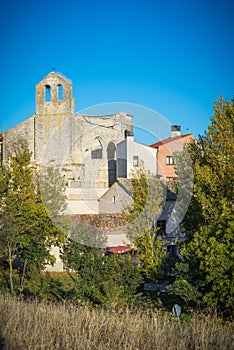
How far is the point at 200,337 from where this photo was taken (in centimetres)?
812

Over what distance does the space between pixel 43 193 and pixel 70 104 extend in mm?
18840

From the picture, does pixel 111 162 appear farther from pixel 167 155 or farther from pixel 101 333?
pixel 101 333

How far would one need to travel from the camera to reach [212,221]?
43.9 feet

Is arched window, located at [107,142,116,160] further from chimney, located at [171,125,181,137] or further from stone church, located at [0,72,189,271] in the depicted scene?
chimney, located at [171,125,181,137]

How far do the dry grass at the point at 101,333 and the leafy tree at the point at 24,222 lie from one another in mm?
7964

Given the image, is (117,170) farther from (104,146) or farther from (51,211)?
(51,211)

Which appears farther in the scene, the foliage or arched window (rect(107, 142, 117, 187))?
arched window (rect(107, 142, 117, 187))

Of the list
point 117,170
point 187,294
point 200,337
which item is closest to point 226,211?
point 187,294

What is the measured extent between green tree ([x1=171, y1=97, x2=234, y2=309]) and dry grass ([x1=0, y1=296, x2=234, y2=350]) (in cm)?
169

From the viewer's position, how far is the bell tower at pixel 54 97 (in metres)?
38.9

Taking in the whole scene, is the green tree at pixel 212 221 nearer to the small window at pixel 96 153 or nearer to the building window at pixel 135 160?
the building window at pixel 135 160

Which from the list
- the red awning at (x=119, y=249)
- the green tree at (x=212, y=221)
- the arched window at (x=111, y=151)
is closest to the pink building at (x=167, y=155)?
the arched window at (x=111, y=151)

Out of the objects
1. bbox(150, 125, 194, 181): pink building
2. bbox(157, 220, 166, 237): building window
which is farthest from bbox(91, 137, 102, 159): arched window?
bbox(157, 220, 166, 237): building window

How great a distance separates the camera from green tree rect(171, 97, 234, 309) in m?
10.9
